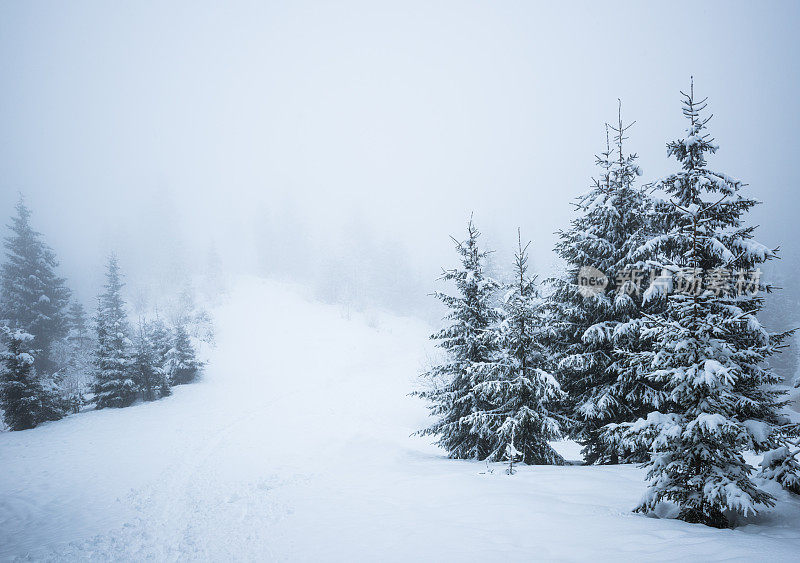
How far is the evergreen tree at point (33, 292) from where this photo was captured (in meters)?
29.7

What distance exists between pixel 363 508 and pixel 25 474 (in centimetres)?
→ 1245

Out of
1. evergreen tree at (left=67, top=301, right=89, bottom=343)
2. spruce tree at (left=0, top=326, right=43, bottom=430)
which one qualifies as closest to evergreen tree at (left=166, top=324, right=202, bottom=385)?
spruce tree at (left=0, top=326, right=43, bottom=430)

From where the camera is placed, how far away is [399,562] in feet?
19.3

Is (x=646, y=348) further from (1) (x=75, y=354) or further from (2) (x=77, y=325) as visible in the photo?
(2) (x=77, y=325)

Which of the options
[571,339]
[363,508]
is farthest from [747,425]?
[363,508]

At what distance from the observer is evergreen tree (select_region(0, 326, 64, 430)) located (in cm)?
1712

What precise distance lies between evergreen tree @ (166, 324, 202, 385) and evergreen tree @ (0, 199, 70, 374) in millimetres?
11067

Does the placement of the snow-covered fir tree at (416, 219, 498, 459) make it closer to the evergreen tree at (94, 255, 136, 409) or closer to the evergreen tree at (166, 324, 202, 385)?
the evergreen tree at (94, 255, 136, 409)

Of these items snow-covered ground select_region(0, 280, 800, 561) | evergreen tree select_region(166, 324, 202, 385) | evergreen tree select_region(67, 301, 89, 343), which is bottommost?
snow-covered ground select_region(0, 280, 800, 561)

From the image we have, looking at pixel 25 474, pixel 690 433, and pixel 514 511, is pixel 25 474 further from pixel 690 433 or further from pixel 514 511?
pixel 690 433

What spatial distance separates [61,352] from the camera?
32406 millimetres

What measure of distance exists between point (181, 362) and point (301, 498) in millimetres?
21967

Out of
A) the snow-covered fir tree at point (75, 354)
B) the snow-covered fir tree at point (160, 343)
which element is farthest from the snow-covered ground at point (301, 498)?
the snow-covered fir tree at point (75, 354)

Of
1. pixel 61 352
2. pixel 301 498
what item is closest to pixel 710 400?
pixel 301 498
